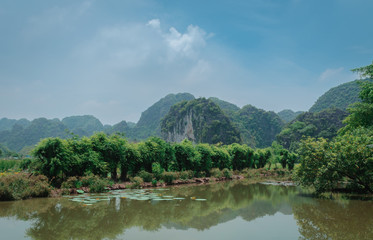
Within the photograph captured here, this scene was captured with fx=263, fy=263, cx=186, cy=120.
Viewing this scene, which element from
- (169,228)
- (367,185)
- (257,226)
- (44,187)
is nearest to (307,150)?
(367,185)

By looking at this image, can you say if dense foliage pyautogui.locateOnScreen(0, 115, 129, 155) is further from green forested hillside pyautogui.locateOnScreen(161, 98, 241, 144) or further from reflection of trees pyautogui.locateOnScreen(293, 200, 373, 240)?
reflection of trees pyautogui.locateOnScreen(293, 200, 373, 240)

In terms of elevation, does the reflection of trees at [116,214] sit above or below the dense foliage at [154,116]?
below

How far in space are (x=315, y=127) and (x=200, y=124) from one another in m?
37.3

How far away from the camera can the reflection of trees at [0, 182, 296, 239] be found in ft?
18.8

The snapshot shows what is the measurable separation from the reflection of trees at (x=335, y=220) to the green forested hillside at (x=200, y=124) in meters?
75.1

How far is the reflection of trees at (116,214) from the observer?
226 inches

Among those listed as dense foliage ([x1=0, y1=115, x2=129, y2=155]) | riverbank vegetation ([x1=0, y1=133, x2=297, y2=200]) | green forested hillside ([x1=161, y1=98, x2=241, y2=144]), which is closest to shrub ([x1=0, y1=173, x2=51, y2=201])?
riverbank vegetation ([x1=0, y1=133, x2=297, y2=200])

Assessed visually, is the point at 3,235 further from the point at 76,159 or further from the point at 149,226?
the point at 76,159

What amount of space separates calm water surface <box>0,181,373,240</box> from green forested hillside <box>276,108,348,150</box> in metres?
68.3

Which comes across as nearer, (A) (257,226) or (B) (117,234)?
(B) (117,234)

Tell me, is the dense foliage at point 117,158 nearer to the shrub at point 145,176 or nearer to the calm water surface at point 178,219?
the shrub at point 145,176

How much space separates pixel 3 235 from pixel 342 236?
6944 mm

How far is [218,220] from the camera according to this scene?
23.5ft

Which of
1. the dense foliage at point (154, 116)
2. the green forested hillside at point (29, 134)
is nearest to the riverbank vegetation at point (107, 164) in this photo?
the dense foliage at point (154, 116)
